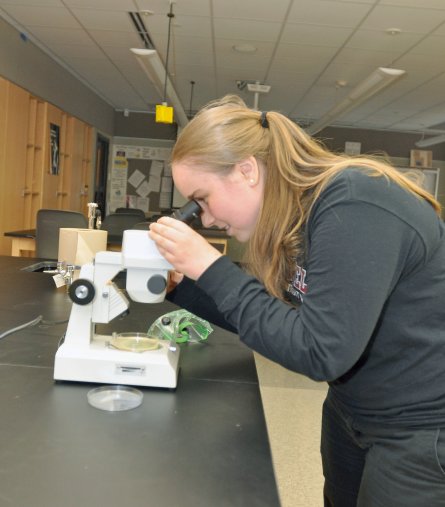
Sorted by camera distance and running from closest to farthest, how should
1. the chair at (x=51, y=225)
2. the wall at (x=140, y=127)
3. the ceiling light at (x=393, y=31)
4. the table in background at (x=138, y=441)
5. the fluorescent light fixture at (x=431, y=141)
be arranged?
1. the table in background at (x=138, y=441)
2. the chair at (x=51, y=225)
3. the ceiling light at (x=393, y=31)
4. the fluorescent light fixture at (x=431, y=141)
5. the wall at (x=140, y=127)

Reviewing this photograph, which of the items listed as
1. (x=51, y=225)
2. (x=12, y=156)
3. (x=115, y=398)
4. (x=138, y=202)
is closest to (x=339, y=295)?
(x=115, y=398)

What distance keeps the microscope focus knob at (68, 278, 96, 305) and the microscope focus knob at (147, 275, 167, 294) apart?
14cm

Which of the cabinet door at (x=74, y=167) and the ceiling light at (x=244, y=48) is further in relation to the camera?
the cabinet door at (x=74, y=167)

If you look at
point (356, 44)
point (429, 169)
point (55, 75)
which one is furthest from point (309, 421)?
point (429, 169)

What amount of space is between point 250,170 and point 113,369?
0.46m

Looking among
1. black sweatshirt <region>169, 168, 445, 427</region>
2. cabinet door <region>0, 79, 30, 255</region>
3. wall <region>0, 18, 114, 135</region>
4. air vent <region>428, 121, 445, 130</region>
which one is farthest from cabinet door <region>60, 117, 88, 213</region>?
black sweatshirt <region>169, 168, 445, 427</region>

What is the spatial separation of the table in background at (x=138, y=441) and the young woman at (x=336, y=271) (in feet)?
0.55

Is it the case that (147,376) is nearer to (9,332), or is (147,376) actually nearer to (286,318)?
(286,318)

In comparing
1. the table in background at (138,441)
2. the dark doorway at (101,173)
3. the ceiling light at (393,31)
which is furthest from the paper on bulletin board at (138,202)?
the table in background at (138,441)

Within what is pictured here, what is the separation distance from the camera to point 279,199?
0.86 metres

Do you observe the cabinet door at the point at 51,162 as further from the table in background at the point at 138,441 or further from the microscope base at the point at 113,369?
the microscope base at the point at 113,369

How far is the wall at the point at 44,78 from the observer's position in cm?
485

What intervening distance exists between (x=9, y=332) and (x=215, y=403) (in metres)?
0.62

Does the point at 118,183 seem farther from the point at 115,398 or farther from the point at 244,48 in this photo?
the point at 115,398
